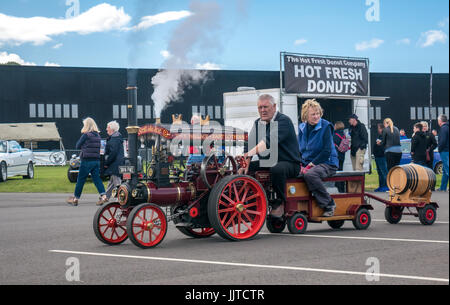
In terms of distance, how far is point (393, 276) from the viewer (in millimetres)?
6172

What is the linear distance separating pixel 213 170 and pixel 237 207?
1.89 feet

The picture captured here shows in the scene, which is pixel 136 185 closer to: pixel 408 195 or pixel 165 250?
pixel 165 250

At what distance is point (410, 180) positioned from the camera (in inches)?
421

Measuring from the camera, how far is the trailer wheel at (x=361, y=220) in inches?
400

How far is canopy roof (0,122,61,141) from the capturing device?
50888 mm

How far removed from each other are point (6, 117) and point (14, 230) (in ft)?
167

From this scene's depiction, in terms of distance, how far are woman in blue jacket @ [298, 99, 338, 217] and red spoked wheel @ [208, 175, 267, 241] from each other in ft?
2.90

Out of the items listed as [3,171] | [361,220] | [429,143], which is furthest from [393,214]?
[3,171]

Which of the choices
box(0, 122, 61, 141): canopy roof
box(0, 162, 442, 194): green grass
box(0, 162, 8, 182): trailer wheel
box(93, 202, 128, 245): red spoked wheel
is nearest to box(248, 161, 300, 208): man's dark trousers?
box(93, 202, 128, 245): red spoked wheel

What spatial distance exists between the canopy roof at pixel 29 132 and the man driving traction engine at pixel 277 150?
4344cm

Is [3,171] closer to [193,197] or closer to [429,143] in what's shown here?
[429,143]

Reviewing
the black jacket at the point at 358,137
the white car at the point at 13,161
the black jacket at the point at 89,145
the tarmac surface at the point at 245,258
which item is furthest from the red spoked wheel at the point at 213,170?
the white car at the point at 13,161
